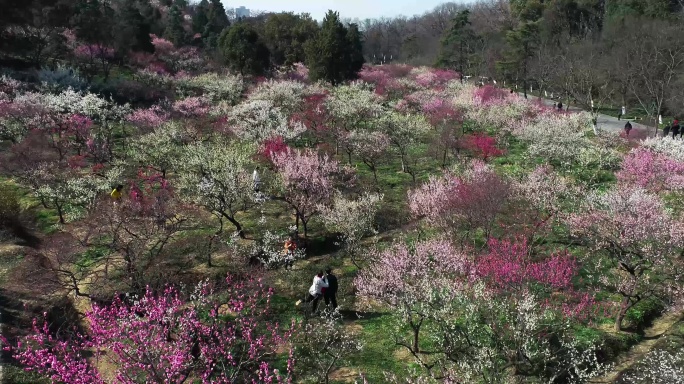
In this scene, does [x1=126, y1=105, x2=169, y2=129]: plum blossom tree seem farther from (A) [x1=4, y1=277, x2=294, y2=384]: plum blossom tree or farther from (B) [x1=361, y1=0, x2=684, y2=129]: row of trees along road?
(B) [x1=361, y1=0, x2=684, y2=129]: row of trees along road

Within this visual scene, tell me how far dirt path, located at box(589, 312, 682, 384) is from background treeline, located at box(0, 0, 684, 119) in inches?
1113

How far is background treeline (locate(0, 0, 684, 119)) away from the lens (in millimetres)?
45719

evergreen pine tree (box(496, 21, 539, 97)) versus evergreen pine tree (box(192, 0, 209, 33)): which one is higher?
evergreen pine tree (box(192, 0, 209, 33))

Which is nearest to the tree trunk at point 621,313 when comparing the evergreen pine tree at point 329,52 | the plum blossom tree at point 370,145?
the plum blossom tree at point 370,145

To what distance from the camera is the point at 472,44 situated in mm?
72688

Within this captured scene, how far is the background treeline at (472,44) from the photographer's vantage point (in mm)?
45719

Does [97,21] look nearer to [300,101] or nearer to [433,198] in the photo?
[300,101]

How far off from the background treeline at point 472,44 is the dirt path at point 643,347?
2826 cm

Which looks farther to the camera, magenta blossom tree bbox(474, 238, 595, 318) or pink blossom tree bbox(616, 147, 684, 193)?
pink blossom tree bbox(616, 147, 684, 193)

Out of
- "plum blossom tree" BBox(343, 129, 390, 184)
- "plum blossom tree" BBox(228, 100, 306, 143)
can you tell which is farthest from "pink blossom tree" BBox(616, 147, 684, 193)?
"plum blossom tree" BBox(228, 100, 306, 143)

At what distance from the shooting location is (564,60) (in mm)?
49969

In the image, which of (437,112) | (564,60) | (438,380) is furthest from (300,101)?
(438,380)

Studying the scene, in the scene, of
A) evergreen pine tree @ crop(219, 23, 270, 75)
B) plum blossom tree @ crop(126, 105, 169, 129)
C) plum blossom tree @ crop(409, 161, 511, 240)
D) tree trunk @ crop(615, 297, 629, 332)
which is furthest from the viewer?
evergreen pine tree @ crop(219, 23, 270, 75)

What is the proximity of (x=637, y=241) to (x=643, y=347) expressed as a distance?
136 inches
